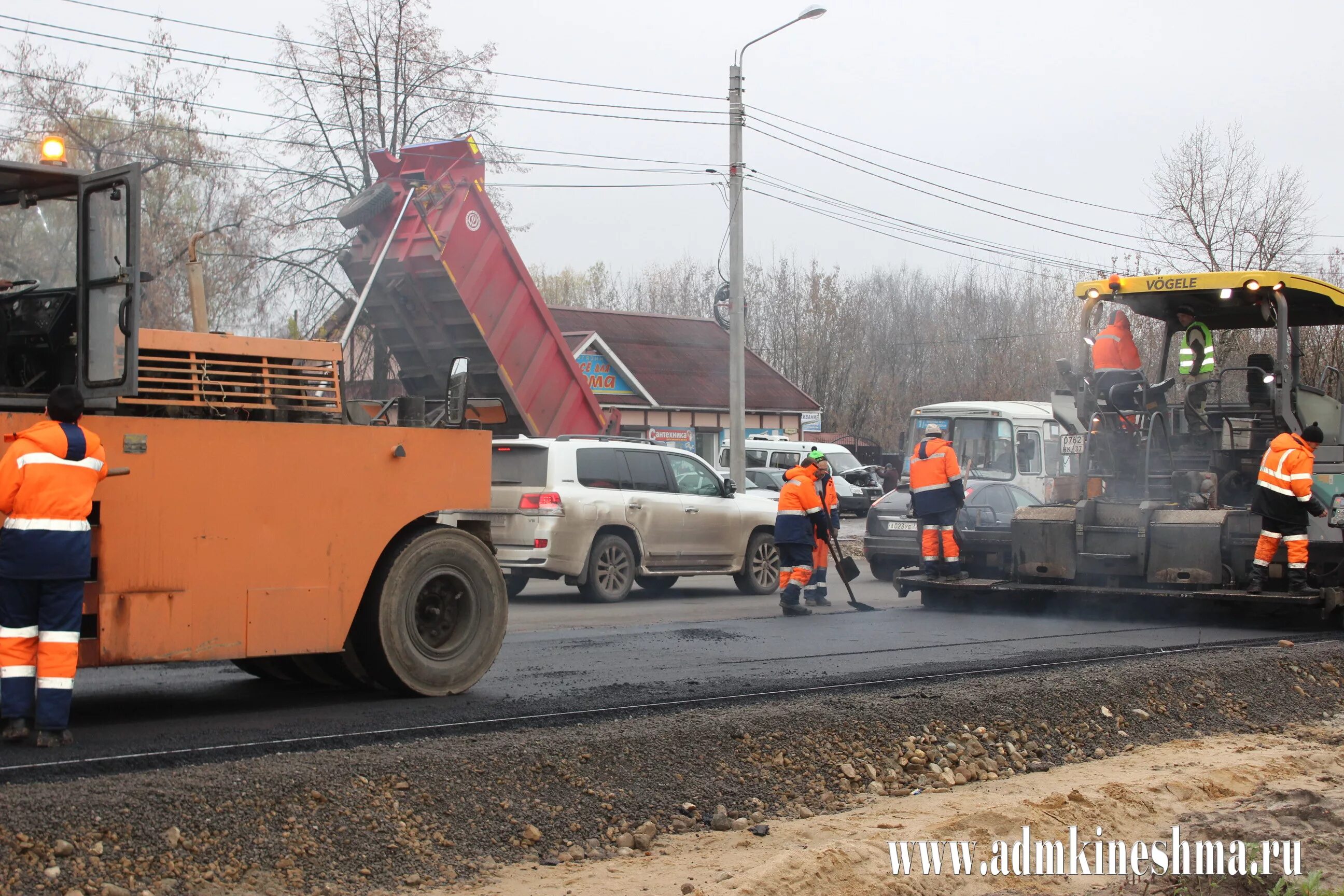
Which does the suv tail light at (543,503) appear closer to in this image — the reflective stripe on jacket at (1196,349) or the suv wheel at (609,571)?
the suv wheel at (609,571)

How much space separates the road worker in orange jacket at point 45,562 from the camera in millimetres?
5570

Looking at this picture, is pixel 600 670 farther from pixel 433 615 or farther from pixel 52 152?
pixel 52 152

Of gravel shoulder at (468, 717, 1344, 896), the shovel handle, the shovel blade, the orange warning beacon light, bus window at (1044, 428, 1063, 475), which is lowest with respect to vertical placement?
gravel shoulder at (468, 717, 1344, 896)

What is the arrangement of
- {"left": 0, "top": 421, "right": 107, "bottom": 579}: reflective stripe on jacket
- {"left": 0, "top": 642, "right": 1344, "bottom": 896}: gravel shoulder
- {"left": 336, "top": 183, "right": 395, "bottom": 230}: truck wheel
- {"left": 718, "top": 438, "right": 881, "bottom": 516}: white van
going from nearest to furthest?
1. {"left": 0, "top": 642, "right": 1344, "bottom": 896}: gravel shoulder
2. {"left": 0, "top": 421, "right": 107, "bottom": 579}: reflective stripe on jacket
3. {"left": 336, "top": 183, "right": 395, "bottom": 230}: truck wheel
4. {"left": 718, "top": 438, "right": 881, "bottom": 516}: white van

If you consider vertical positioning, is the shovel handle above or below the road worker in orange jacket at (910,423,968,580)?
below

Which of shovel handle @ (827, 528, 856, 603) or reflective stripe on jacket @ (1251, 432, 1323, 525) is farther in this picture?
shovel handle @ (827, 528, 856, 603)

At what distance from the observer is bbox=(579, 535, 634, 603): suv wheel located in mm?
14086

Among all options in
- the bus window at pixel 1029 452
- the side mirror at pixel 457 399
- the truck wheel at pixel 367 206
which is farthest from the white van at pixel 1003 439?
the side mirror at pixel 457 399

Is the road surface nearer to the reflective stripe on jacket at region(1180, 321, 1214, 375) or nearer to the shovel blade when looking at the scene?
the shovel blade

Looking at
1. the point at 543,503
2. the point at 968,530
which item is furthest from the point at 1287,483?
the point at 543,503

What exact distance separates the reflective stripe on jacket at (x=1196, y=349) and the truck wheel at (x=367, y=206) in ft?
27.8

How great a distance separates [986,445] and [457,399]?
18.7 meters

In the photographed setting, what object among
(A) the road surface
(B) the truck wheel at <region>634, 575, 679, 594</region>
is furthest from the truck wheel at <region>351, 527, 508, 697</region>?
(B) the truck wheel at <region>634, 575, 679, 594</region>

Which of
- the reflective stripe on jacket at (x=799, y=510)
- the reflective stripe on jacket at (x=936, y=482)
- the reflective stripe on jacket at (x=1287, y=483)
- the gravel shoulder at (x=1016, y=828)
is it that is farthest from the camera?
the reflective stripe on jacket at (x=799, y=510)
